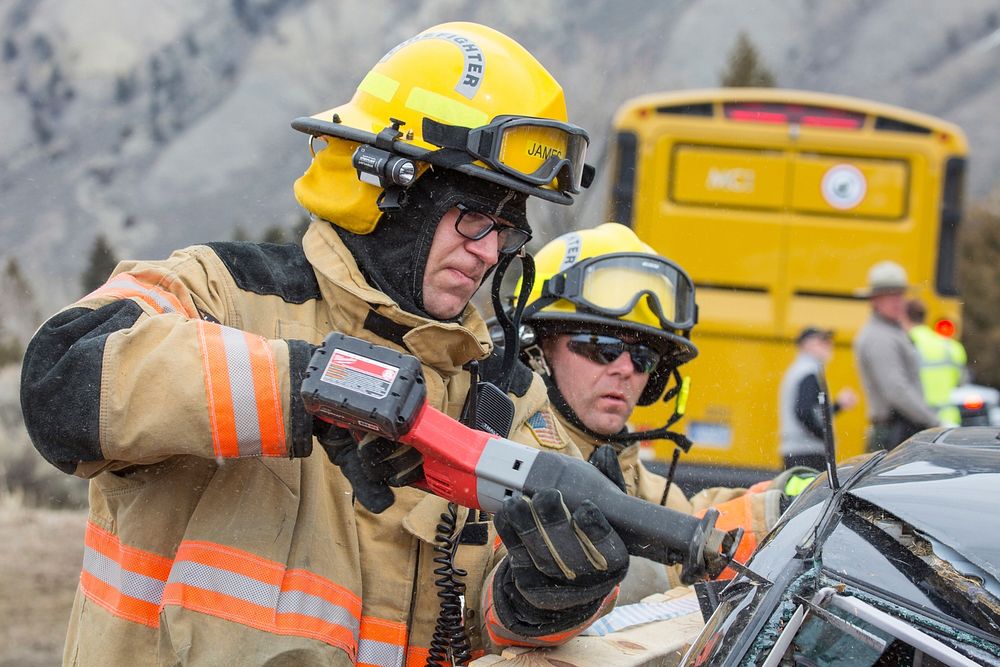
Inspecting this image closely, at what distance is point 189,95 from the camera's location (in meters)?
32.9

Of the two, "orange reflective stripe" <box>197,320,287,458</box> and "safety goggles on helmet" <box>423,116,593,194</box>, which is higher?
"safety goggles on helmet" <box>423,116,593,194</box>

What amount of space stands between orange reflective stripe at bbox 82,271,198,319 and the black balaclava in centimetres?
54

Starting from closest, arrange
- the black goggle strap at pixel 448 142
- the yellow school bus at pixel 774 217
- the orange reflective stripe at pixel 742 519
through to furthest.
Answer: the black goggle strap at pixel 448 142
the orange reflective stripe at pixel 742 519
the yellow school bus at pixel 774 217

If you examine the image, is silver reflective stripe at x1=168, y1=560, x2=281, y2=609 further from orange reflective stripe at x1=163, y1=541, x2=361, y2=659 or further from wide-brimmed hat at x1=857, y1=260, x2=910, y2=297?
wide-brimmed hat at x1=857, y1=260, x2=910, y2=297

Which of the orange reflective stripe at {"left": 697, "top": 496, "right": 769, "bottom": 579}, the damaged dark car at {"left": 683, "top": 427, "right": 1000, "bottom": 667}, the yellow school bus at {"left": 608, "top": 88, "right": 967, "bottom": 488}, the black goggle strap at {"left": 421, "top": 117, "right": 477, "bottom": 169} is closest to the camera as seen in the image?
the damaged dark car at {"left": 683, "top": 427, "right": 1000, "bottom": 667}

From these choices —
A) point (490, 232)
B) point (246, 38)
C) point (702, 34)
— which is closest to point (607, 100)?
point (246, 38)

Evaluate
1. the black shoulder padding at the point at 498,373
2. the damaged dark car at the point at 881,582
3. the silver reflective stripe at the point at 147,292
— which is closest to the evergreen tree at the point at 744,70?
the black shoulder padding at the point at 498,373

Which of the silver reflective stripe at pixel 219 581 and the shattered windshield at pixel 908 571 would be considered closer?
the shattered windshield at pixel 908 571

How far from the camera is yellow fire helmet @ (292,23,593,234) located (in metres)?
2.71

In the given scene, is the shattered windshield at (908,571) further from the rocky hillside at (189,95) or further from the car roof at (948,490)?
the rocky hillside at (189,95)

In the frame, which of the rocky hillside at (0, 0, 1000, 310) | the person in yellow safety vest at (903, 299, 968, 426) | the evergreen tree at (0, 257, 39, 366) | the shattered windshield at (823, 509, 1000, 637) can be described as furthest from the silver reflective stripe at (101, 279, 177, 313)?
the rocky hillside at (0, 0, 1000, 310)

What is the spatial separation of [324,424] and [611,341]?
1.96m

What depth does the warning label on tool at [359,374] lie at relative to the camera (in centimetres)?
205

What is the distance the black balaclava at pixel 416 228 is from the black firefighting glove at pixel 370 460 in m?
0.66
